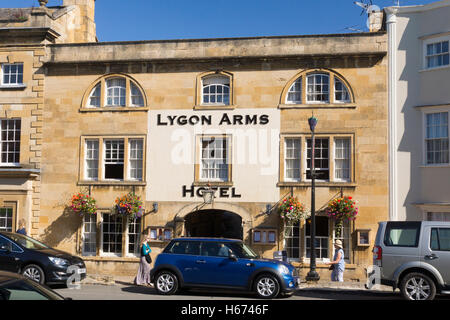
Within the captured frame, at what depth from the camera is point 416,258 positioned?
13.5 m

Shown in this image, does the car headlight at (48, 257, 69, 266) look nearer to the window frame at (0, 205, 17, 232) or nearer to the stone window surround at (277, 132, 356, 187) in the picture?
the window frame at (0, 205, 17, 232)

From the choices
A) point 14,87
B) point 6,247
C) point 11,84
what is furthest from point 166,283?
point 11,84

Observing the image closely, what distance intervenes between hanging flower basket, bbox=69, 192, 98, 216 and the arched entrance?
3.59m

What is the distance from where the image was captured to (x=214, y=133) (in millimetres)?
20859

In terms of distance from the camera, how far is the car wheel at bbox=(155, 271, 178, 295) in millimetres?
14906

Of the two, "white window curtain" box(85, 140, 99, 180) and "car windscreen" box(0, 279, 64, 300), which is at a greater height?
"white window curtain" box(85, 140, 99, 180)

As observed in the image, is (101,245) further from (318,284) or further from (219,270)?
(318,284)

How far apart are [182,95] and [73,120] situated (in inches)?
178

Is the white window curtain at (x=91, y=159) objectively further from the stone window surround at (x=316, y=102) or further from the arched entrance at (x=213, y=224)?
the stone window surround at (x=316, y=102)

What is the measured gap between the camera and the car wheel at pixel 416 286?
1335cm

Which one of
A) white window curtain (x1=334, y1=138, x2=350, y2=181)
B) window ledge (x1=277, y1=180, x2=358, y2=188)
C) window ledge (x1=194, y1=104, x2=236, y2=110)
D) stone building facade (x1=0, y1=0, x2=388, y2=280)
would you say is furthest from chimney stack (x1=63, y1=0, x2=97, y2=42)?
white window curtain (x1=334, y1=138, x2=350, y2=181)

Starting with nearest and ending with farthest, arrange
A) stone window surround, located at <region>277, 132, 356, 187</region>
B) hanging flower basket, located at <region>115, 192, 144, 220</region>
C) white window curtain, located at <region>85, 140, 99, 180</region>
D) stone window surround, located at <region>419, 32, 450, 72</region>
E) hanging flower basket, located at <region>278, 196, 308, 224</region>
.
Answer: stone window surround, located at <region>419, 32, 450, 72</region> → hanging flower basket, located at <region>278, 196, 308, 224</region> → stone window surround, located at <region>277, 132, 356, 187</region> → hanging flower basket, located at <region>115, 192, 144, 220</region> → white window curtain, located at <region>85, 140, 99, 180</region>

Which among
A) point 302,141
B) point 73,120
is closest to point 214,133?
point 302,141

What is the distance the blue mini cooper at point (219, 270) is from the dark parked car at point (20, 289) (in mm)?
7888
